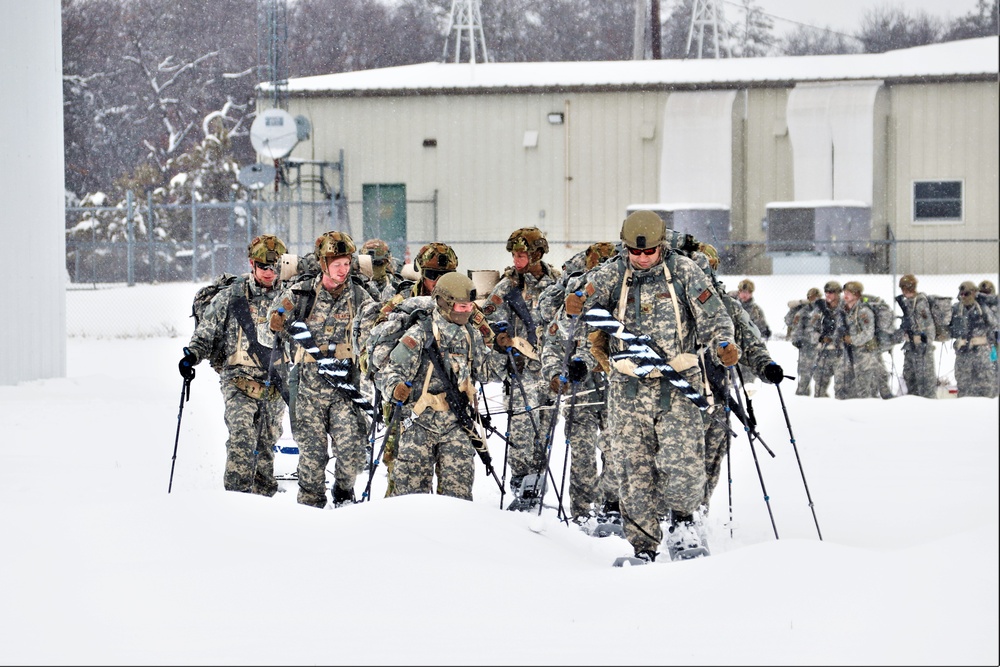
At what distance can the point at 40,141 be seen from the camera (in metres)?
17.5

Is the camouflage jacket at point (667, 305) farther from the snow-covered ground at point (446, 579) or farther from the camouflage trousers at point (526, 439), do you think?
the camouflage trousers at point (526, 439)

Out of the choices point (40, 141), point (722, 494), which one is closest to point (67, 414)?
point (40, 141)

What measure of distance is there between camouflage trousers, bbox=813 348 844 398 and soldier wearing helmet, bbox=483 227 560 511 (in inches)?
325

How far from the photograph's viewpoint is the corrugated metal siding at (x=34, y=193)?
17.0 metres

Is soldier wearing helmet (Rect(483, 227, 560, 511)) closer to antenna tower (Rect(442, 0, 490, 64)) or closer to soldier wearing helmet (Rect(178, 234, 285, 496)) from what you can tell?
soldier wearing helmet (Rect(178, 234, 285, 496))

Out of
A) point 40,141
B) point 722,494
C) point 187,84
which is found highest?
point 187,84

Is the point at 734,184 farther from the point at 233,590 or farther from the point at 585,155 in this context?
the point at 233,590

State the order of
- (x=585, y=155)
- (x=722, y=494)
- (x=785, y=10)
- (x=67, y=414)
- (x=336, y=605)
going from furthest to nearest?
1. (x=785, y=10)
2. (x=585, y=155)
3. (x=67, y=414)
4. (x=722, y=494)
5. (x=336, y=605)

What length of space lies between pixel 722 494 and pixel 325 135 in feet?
68.7

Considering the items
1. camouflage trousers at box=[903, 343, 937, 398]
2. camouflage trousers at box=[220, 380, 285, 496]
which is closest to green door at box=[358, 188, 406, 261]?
camouflage trousers at box=[903, 343, 937, 398]

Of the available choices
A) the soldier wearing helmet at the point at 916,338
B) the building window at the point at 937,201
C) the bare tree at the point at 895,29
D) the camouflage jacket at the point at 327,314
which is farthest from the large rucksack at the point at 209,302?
the bare tree at the point at 895,29

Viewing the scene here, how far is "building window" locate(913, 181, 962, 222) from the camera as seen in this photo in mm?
29125

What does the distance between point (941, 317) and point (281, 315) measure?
38.9 feet

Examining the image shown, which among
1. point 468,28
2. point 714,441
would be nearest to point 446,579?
point 714,441
